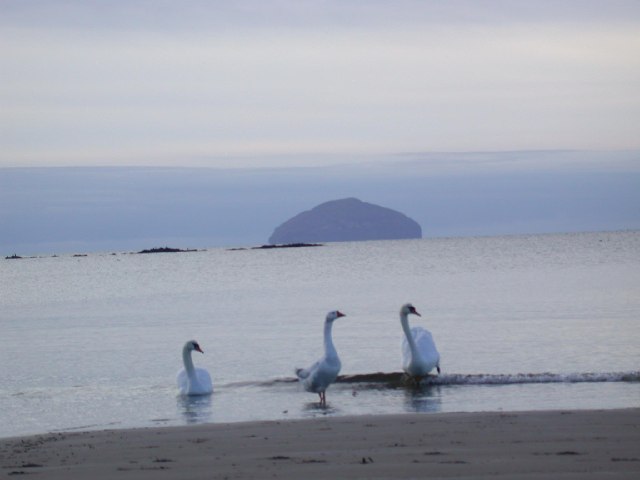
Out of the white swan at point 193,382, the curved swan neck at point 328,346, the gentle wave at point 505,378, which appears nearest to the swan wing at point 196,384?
the white swan at point 193,382

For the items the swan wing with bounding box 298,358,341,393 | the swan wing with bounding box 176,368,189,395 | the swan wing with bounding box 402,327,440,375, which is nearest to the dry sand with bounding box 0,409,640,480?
the swan wing with bounding box 298,358,341,393

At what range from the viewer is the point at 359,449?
8836 millimetres

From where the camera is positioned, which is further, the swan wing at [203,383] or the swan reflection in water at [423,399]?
the swan wing at [203,383]

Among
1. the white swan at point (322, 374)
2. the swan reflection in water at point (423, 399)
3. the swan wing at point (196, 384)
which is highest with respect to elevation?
the white swan at point (322, 374)

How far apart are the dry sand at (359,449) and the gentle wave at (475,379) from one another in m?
4.32

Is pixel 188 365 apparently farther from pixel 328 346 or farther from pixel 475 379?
pixel 475 379

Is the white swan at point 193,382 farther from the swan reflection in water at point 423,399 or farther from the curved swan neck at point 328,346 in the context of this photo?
the swan reflection in water at point 423,399

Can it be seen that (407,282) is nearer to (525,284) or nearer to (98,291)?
(525,284)

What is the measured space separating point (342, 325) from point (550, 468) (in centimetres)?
2026

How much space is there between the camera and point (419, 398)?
1477 centimetres

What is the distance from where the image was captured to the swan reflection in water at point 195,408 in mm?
13547

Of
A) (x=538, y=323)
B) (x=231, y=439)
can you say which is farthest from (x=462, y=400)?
(x=538, y=323)

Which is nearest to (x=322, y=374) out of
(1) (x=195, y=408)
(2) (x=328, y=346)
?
(2) (x=328, y=346)

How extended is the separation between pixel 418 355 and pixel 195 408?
368 cm
